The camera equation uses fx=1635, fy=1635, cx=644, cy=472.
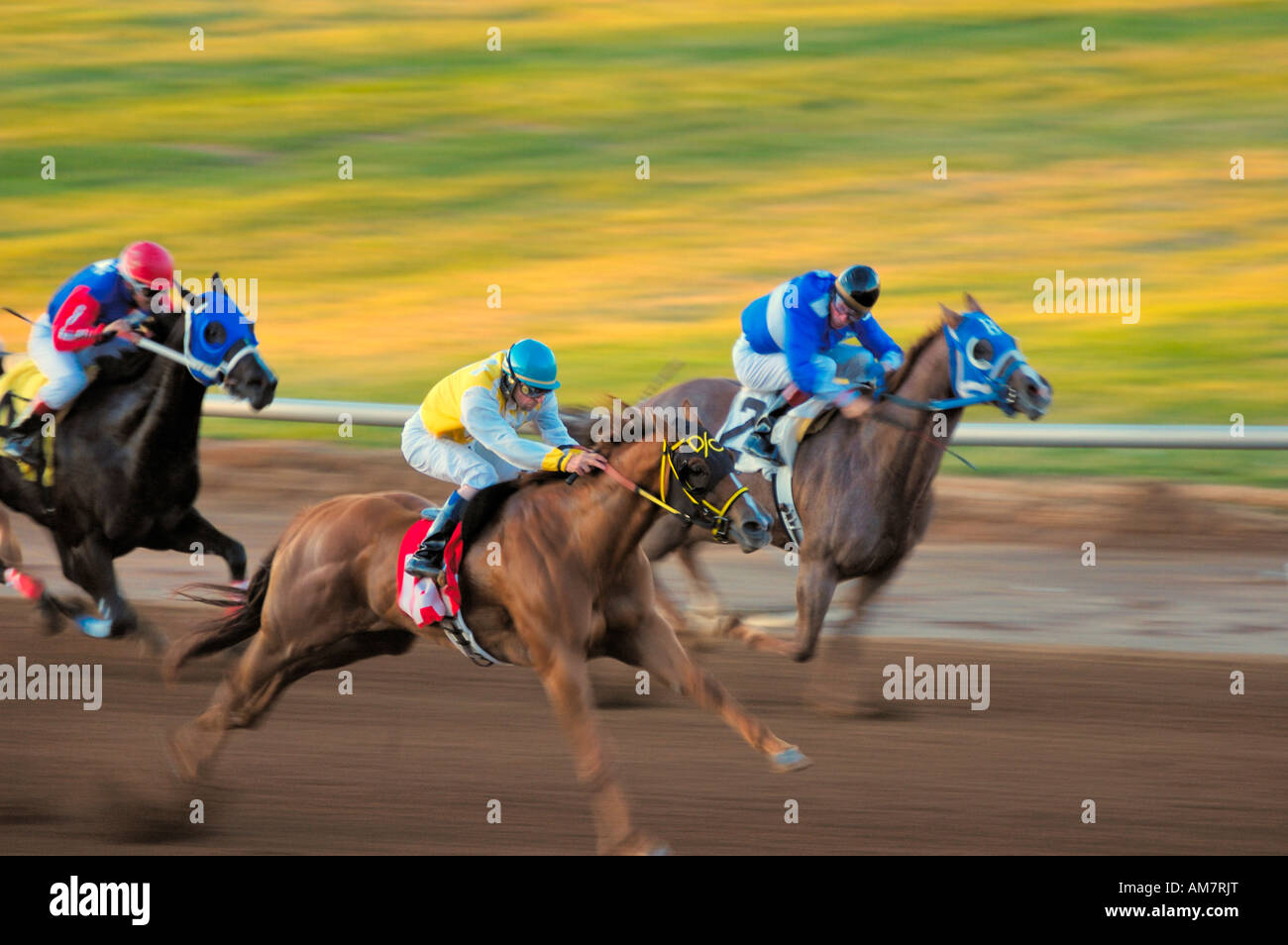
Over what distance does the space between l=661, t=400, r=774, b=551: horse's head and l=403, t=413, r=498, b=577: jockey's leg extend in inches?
33.4

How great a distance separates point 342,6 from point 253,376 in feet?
67.9

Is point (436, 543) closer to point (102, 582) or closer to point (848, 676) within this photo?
point (848, 676)

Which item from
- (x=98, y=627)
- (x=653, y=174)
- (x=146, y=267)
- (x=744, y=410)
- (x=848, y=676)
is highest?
(x=653, y=174)

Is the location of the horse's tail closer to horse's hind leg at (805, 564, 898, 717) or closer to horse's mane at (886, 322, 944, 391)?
horse's hind leg at (805, 564, 898, 717)

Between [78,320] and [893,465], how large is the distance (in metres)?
3.81

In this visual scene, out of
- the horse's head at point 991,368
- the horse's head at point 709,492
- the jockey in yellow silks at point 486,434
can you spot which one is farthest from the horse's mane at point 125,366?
the horse's head at point 991,368

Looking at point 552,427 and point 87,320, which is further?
point 87,320

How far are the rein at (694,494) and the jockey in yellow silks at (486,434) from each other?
217 millimetres

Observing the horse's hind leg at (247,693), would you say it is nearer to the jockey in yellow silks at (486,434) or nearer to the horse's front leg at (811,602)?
the jockey in yellow silks at (486,434)

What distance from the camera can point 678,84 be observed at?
2305 cm

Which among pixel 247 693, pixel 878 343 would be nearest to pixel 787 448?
pixel 878 343

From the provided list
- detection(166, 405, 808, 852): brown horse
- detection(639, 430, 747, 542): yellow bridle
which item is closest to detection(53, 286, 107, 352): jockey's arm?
detection(166, 405, 808, 852): brown horse

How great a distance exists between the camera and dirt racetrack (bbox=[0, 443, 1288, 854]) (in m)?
5.57

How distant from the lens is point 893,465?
7.33 metres
